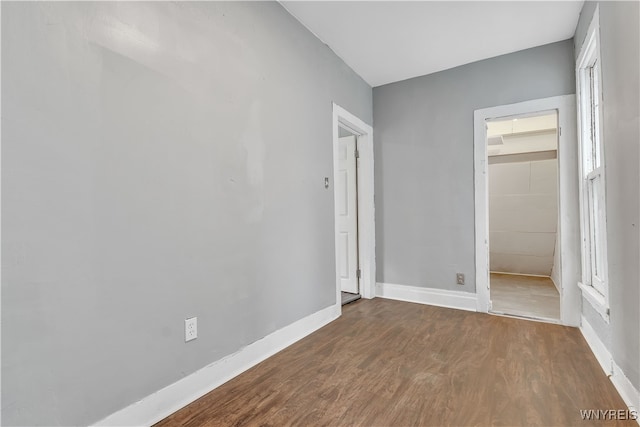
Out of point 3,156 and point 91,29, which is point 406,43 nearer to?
point 91,29

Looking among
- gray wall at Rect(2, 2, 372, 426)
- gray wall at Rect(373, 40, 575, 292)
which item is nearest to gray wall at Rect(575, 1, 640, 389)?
gray wall at Rect(373, 40, 575, 292)

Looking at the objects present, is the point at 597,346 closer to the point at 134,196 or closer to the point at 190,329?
the point at 190,329

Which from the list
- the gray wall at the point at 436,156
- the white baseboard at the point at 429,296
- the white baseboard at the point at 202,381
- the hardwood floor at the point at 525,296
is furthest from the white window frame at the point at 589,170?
the white baseboard at the point at 202,381

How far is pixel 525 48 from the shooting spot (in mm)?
2984

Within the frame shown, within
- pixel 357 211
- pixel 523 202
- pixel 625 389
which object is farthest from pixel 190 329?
pixel 523 202

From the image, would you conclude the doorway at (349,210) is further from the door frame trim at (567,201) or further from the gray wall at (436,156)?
the door frame trim at (567,201)

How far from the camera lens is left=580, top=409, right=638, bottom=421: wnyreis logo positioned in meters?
1.51

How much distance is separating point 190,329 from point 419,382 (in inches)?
53.1

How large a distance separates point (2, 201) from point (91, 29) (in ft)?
2.54

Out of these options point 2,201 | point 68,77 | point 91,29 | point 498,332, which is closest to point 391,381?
point 498,332

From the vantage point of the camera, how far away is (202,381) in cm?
174

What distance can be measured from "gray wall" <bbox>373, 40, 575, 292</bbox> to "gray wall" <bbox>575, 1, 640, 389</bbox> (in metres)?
1.19

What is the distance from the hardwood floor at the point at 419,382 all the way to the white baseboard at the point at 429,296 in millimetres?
560

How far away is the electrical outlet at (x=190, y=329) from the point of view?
167 cm
